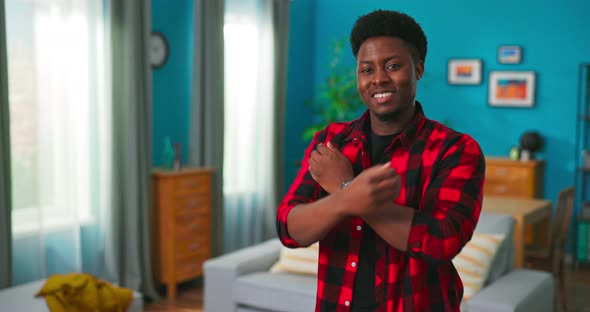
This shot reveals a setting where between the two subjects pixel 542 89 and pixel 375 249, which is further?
pixel 542 89

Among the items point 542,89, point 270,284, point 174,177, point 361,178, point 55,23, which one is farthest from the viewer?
point 542,89

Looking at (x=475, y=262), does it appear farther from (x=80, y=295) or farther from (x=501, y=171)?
(x=501, y=171)

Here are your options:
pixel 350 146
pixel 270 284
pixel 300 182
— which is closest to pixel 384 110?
pixel 350 146

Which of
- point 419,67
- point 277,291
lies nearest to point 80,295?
point 277,291

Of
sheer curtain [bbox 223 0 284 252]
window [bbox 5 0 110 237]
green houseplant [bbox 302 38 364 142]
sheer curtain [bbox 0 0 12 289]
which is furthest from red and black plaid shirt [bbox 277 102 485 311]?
green houseplant [bbox 302 38 364 142]

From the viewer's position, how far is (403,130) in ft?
3.59

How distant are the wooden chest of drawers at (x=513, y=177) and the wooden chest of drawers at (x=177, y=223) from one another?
2641 mm

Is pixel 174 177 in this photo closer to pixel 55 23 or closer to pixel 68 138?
pixel 68 138

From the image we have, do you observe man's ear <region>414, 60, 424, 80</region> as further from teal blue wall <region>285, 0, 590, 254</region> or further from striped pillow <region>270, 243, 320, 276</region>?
teal blue wall <region>285, 0, 590, 254</region>

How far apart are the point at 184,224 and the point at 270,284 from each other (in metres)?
1.55

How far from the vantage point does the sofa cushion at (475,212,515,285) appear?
125 inches

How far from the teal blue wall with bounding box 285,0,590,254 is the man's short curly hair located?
521 centimetres

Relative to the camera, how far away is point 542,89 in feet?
19.3

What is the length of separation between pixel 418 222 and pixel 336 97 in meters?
5.30
